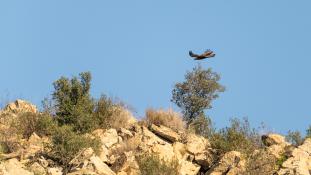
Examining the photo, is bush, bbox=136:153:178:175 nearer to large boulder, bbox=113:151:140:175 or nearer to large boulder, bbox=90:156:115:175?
large boulder, bbox=113:151:140:175

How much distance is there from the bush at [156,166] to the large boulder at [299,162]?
13.2ft

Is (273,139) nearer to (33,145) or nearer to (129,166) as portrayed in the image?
(129,166)

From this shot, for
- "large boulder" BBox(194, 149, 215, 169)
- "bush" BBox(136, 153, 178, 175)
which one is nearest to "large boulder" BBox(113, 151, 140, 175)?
"bush" BBox(136, 153, 178, 175)

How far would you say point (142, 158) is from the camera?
26734mm

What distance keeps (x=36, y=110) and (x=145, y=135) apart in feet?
17.7

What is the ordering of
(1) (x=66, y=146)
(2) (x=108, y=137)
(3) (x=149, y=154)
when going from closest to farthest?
(1) (x=66, y=146) → (3) (x=149, y=154) → (2) (x=108, y=137)

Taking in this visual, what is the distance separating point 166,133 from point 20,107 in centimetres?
672

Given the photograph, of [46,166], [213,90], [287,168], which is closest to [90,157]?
[46,166]

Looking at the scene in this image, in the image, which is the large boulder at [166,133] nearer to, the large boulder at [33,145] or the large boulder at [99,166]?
the large boulder at [33,145]

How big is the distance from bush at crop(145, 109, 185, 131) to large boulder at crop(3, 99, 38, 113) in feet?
16.4

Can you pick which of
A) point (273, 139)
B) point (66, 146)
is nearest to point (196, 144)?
point (273, 139)

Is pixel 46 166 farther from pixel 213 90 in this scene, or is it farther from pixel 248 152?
pixel 213 90

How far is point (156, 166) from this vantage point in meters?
25.6

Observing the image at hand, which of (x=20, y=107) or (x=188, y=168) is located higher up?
(x=20, y=107)
